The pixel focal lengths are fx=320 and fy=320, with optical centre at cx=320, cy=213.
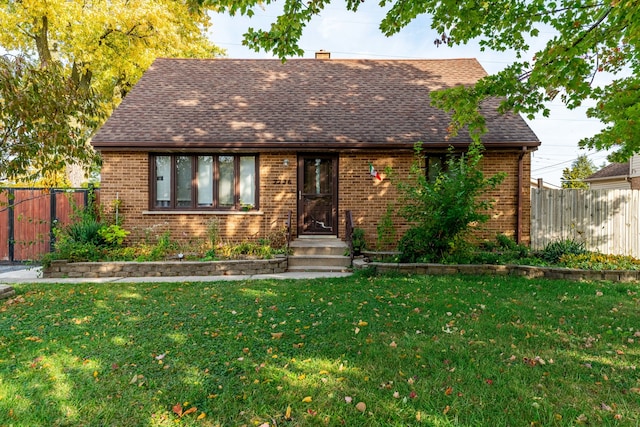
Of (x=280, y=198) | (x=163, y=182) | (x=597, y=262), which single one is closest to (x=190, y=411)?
(x=280, y=198)

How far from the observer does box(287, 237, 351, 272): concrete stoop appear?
772cm

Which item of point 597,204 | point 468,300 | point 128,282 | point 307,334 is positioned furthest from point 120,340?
point 597,204

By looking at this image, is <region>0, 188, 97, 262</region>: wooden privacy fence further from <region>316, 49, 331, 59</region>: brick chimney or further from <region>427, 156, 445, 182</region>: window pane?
<region>316, 49, 331, 59</region>: brick chimney

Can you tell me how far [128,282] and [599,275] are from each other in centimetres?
975

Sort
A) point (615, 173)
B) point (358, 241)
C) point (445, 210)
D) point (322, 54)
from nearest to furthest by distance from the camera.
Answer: point (445, 210) → point (358, 241) → point (322, 54) → point (615, 173)

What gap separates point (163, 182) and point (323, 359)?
25.5ft

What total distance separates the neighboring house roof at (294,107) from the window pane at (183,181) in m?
0.61

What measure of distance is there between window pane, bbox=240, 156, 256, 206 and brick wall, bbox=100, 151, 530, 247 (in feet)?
0.99

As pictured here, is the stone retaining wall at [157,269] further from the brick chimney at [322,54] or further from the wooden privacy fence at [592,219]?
the brick chimney at [322,54]

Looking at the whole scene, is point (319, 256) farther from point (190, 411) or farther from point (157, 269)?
point (190, 411)

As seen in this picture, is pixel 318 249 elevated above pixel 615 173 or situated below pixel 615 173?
below

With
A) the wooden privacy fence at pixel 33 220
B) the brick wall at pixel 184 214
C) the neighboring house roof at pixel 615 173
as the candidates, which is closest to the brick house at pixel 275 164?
the brick wall at pixel 184 214

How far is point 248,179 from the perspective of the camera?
30.3ft

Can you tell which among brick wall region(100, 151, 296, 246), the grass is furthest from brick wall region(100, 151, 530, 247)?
the grass
